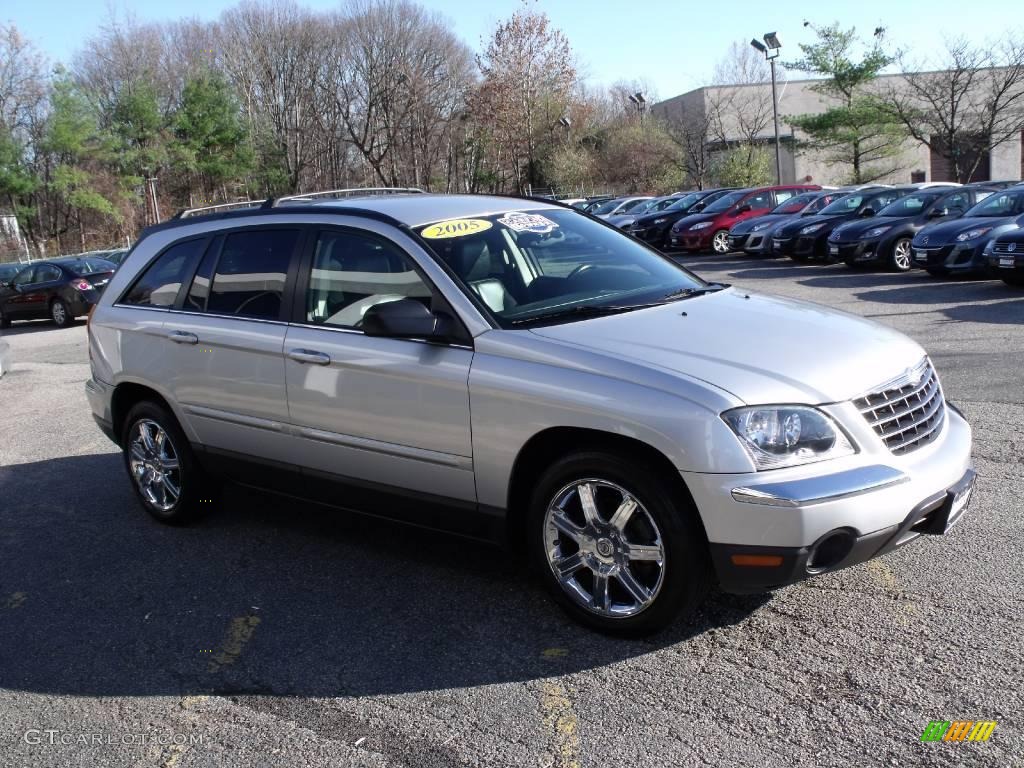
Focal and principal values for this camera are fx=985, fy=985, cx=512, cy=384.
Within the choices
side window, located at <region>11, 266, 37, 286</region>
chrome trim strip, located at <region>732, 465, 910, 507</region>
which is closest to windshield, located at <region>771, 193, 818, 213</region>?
side window, located at <region>11, 266, 37, 286</region>

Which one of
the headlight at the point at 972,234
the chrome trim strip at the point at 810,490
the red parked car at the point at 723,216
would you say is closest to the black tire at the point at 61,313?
the red parked car at the point at 723,216

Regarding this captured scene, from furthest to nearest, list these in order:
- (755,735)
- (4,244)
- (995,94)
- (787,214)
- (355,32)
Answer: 1. (355,32)
2. (4,244)
3. (995,94)
4. (787,214)
5. (755,735)

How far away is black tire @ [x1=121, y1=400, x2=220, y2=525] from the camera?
5.74 meters

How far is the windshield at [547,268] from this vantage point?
4.45m

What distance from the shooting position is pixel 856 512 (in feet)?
11.5

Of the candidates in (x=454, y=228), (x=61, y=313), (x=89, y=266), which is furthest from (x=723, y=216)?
(x=454, y=228)

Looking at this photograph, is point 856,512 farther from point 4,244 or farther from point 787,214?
point 4,244

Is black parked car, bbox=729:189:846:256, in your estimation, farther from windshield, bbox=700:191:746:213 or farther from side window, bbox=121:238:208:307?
side window, bbox=121:238:208:307

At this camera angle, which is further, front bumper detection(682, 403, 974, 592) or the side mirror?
the side mirror

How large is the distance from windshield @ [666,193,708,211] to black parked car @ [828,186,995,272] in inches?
418

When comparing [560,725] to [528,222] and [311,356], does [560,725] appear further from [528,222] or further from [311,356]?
[528,222]

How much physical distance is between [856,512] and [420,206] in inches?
104

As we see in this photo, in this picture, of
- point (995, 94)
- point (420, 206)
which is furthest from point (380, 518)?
point (995, 94)

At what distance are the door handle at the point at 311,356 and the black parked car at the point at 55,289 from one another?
18.7 meters
